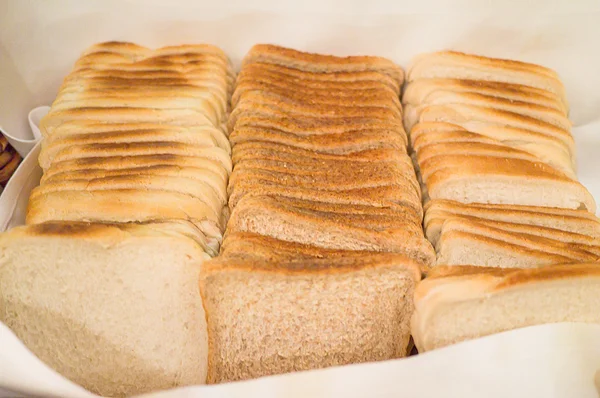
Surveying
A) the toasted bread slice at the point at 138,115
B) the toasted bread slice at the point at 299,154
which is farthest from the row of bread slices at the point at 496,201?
the toasted bread slice at the point at 138,115

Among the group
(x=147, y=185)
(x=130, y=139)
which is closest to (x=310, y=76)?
(x=130, y=139)

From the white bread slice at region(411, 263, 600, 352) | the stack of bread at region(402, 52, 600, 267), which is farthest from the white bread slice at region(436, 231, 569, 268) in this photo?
the white bread slice at region(411, 263, 600, 352)

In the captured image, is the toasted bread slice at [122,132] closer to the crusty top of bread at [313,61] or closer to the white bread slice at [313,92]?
the white bread slice at [313,92]

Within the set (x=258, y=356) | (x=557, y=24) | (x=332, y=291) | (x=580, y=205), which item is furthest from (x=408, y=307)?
(x=557, y=24)

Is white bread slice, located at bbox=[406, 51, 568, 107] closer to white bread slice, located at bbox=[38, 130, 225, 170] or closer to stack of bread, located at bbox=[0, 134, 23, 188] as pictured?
white bread slice, located at bbox=[38, 130, 225, 170]

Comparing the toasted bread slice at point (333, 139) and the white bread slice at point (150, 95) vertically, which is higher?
the white bread slice at point (150, 95)

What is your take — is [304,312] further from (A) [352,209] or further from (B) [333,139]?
(B) [333,139]
